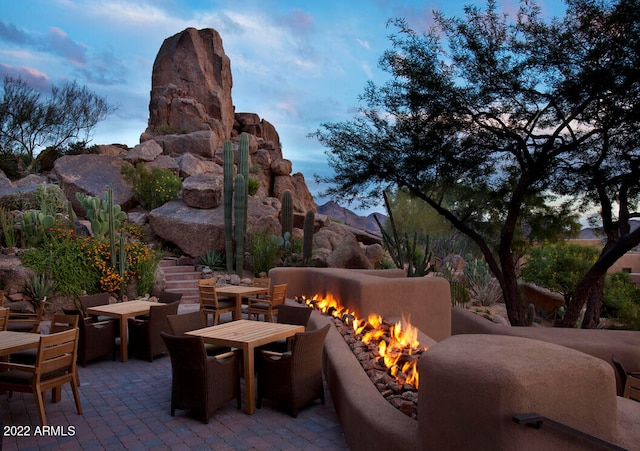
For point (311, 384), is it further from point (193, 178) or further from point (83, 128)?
point (83, 128)

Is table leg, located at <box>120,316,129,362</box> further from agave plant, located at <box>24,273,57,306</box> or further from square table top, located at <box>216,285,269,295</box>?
agave plant, located at <box>24,273,57,306</box>

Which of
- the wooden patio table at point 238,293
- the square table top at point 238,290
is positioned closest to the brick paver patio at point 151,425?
the wooden patio table at point 238,293

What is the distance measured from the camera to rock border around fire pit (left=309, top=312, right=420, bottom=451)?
3.17m

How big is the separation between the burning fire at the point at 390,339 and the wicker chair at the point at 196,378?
1700 millimetres

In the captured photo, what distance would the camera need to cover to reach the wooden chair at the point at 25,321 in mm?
6527

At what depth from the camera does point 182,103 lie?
35.0m

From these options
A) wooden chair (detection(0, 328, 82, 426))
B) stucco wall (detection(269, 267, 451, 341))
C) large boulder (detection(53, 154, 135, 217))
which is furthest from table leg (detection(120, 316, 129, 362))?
large boulder (detection(53, 154, 135, 217))

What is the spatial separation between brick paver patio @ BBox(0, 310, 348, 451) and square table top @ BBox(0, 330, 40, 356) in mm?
690

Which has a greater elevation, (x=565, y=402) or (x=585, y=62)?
(x=585, y=62)

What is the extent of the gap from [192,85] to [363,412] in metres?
38.3

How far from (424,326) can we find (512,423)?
554 cm

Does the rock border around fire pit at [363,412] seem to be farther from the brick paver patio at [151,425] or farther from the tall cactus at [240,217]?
the tall cactus at [240,217]

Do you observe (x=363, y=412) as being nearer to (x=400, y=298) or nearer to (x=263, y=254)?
(x=400, y=298)

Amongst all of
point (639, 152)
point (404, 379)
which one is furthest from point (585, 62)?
point (404, 379)
